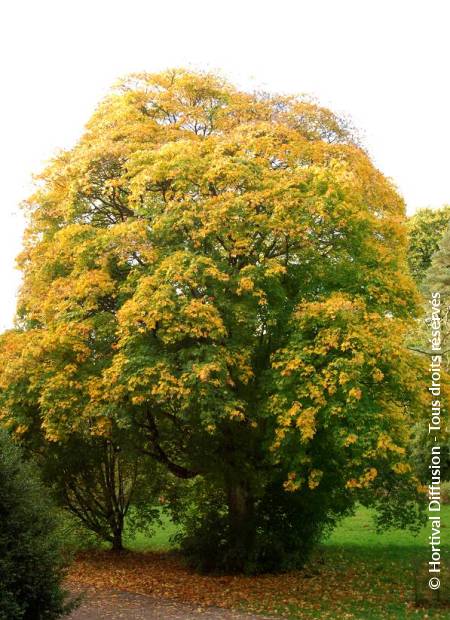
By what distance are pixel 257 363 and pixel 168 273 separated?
10.7ft

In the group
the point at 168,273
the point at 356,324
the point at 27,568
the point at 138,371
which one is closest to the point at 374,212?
the point at 356,324

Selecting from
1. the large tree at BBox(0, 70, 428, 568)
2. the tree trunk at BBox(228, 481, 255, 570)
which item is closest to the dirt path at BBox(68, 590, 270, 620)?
the large tree at BBox(0, 70, 428, 568)

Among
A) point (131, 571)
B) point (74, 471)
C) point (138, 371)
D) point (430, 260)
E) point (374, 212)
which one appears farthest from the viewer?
point (430, 260)

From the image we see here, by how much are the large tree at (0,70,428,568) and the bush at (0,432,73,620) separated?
3636mm

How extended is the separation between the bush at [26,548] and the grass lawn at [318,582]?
5049 millimetres

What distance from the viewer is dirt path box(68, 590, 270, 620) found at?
491 inches

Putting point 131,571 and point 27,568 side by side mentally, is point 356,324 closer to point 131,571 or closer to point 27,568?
point 27,568

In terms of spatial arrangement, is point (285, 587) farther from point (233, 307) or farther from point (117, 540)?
point (117, 540)

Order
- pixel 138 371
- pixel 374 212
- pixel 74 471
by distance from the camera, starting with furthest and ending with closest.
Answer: pixel 74 471 → pixel 374 212 → pixel 138 371

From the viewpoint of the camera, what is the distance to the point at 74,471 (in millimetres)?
20125

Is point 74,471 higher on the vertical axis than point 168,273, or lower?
lower

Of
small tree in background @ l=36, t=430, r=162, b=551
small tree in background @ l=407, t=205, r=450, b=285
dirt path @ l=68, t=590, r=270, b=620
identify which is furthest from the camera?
small tree in background @ l=407, t=205, r=450, b=285

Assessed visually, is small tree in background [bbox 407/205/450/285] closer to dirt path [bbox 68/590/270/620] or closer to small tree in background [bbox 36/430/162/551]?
small tree in background [bbox 36/430/162/551]

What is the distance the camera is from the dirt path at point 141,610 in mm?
12461
